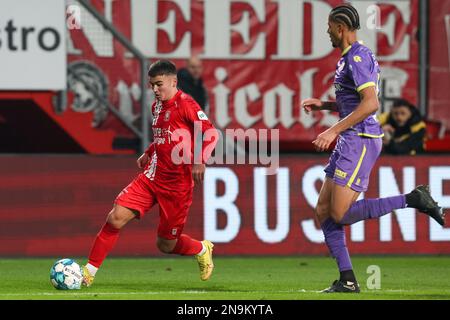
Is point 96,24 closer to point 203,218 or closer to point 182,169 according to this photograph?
Result: point 203,218

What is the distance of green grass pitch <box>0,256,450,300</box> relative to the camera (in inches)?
406

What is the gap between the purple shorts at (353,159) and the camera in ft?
33.5

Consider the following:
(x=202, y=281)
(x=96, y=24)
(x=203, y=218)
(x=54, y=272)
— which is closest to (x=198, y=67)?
(x=96, y=24)

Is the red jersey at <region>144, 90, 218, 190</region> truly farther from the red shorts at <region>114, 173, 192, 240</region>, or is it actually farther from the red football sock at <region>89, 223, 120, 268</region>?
the red football sock at <region>89, 223, 120, 268</region>

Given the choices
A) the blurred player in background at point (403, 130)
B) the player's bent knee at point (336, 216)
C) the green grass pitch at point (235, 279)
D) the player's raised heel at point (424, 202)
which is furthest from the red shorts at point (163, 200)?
the blurred player in background at point (403, 130)

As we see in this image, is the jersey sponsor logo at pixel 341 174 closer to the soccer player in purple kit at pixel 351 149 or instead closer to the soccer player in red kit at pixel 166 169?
the soccer player in purple kit at pixel 351 149

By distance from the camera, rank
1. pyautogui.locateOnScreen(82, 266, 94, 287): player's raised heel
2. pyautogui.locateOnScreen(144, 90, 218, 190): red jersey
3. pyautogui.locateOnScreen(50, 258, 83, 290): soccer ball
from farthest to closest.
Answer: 1. pyautogui.locateOnScreen(144, 90, 218, 190): red jersey
2. pyautogui.locateOnScreen(82, 266, 94, 287): player's raised heel
3. pyautogui.locateOnScreen(50, 258, 83, 290): soccer ball

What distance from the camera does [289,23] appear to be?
17797 millimetres

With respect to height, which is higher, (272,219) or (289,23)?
(289,23)

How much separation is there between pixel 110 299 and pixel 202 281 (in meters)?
2.14

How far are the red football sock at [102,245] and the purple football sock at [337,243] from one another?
67.9 inches

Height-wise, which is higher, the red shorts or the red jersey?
the red jersey

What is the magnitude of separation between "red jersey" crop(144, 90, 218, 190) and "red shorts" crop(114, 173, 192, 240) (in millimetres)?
57

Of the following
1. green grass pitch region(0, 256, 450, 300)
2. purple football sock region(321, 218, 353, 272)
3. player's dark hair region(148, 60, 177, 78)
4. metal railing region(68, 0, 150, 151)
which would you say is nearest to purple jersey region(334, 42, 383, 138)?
purple football sock region(321, 218, 353, 272)
